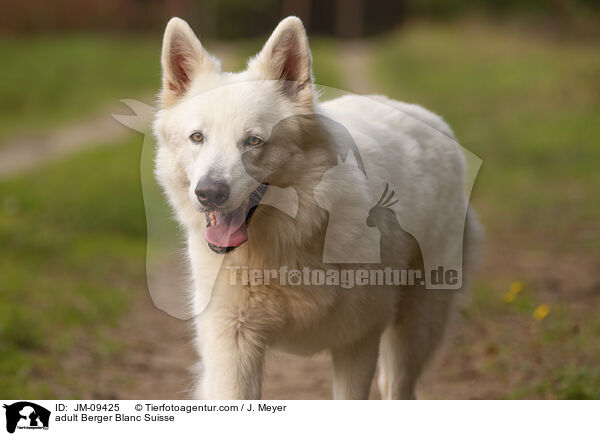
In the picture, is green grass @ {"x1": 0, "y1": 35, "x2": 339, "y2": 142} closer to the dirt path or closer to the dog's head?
the dirt path

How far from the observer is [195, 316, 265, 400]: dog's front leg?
3.23 m

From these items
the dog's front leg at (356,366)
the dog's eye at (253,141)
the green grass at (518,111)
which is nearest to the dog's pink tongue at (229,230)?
the dog's eye at (253,141)

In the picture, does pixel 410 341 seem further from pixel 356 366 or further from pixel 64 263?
pixel 64 263

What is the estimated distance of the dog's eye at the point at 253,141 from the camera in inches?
121

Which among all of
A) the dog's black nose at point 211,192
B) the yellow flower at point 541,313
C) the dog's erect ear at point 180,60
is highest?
the dog's erect ear at point 180,60

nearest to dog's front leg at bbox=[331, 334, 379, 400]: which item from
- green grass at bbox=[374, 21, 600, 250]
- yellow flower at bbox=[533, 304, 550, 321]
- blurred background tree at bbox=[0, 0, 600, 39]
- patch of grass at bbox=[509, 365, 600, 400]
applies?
patch of grass at bbox=[509, 365, 600, 400]

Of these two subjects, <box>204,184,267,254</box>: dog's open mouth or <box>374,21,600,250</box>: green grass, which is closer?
<box>204,184,267,254</box>: dog's open mouth

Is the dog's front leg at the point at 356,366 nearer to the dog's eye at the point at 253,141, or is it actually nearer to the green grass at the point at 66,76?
the dog's eye at the point at 253,141

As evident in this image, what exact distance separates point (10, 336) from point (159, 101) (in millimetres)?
2451

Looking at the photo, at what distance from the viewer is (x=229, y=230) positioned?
3.14 meters

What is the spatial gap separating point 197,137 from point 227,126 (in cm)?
14

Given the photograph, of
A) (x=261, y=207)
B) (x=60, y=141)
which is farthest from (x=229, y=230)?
(x=60, y=141)
